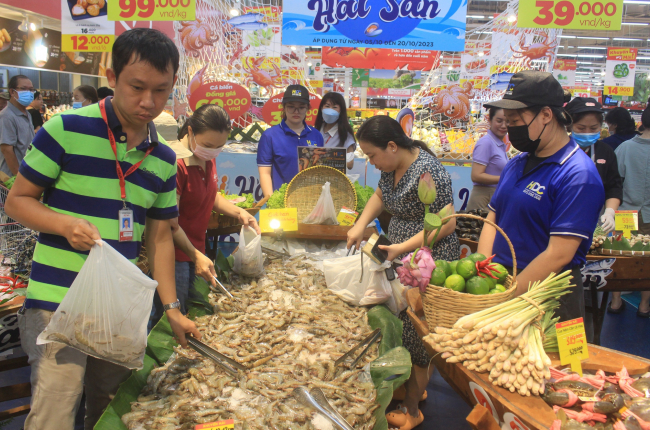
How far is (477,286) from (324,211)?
1.76m

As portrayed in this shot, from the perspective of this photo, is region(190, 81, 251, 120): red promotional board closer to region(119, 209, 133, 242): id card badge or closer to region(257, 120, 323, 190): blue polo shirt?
region(257, 120, 323, 190): blue polo shirt

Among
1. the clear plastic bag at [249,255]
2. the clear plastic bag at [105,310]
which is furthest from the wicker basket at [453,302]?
the clear plastic bag at [249,255]

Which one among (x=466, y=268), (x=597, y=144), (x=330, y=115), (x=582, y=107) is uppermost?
(x=582, y=107)

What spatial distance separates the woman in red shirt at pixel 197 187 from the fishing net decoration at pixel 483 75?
4.05 metres

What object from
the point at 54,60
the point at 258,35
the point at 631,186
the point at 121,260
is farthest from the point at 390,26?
the point at 54,60

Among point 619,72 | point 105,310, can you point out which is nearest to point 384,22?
point 105,310

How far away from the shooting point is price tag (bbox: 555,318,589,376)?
152 centimetres

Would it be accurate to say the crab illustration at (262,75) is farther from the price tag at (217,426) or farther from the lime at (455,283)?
the price tag at (217,426)

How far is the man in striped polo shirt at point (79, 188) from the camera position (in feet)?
4.54

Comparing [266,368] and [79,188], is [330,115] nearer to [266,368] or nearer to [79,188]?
[266,368]

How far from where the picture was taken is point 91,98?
21.9 feet

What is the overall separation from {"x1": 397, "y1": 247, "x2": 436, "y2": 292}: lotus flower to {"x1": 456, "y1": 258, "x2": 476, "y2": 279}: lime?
11 cm

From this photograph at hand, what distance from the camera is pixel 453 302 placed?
5.27ft

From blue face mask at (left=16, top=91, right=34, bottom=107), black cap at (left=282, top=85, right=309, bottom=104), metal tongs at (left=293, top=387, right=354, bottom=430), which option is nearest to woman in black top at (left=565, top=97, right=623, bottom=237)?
black cap at (left=282, top=85, right=309, bottom=104)
